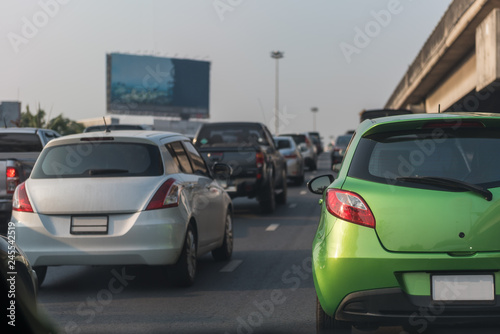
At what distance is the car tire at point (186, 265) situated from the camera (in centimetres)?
804

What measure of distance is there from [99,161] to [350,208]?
3694 mm

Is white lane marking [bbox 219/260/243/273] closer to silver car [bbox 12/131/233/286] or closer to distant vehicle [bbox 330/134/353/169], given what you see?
silver car [bbox 12/131/233/286]

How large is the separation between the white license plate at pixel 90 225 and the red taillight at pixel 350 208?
306cm

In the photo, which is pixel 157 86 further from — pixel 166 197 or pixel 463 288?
pixel 463 288

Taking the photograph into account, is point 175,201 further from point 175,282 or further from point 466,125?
point 466,125

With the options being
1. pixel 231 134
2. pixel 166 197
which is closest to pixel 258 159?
pixel 231 134

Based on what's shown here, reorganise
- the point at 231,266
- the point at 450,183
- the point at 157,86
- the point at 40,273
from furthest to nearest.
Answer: the point at 157,86, the point at 231,266, the point at 40,273, the point at 450,183

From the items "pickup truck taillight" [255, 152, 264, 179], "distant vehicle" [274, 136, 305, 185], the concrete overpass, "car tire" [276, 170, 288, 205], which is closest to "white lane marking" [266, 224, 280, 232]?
"pickup truck taillight" [255, 152, 264, 179]

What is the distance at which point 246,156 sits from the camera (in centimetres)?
1638

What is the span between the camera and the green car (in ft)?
15.7

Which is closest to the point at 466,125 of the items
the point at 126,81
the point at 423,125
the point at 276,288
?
the point at 423,125

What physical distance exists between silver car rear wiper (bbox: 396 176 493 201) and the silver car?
3.29 m

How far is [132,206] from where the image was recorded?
7766 mm

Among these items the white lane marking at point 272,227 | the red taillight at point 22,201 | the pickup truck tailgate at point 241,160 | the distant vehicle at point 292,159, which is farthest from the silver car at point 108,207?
the distant vehicle at point 292,159
